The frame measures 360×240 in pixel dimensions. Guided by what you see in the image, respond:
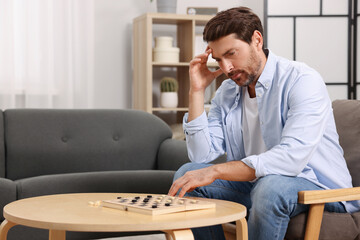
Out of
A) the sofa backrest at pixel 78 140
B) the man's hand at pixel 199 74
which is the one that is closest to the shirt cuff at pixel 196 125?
the man's hand at pixel 199 74

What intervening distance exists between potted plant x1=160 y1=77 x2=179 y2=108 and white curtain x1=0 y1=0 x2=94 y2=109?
54cm

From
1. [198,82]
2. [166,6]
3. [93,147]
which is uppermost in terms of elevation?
[166,6]

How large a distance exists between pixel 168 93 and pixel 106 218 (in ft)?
9.39

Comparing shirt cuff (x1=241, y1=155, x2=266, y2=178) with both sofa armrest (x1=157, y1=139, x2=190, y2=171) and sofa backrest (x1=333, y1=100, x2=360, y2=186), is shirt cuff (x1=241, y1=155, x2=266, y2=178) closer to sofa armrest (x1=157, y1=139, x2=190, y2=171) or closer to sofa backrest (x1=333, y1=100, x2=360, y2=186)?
sofa backrest (x1=333, y1=100, x2=360, y2=186)

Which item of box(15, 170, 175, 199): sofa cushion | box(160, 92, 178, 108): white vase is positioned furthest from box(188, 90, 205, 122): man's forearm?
box(160, 92, 178, 108): white vase

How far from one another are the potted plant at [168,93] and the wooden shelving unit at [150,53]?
0.05 m

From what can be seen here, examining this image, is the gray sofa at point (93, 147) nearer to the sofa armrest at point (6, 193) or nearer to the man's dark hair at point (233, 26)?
the sofa armrest at point (6, 193)

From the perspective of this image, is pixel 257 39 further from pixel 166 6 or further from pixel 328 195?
pixel 166 6

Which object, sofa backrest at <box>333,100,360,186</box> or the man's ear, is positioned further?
sofa backrest at <box>333,100,360,186</box>

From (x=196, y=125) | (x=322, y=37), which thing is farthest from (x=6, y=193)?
(x=322, y=37)

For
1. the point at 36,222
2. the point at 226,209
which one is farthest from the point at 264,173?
the point at 36,222

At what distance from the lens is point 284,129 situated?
→ 5.40 ft

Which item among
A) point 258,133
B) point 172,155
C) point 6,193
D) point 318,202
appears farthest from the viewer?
point 172,155

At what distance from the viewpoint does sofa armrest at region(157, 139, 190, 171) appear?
2820 mm
